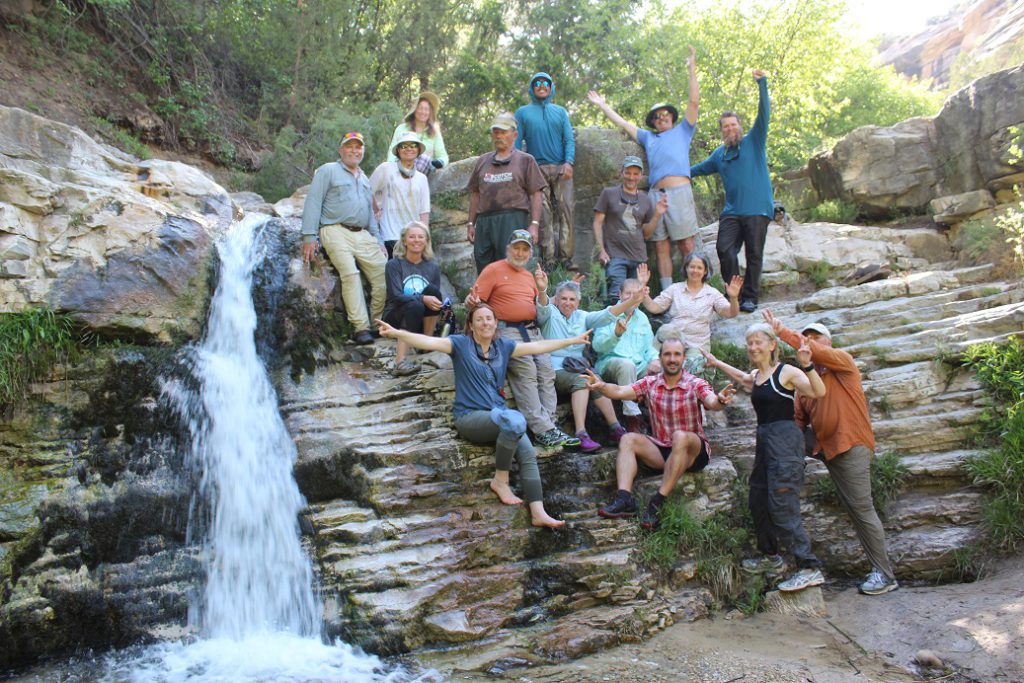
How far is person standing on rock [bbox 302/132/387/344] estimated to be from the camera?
7469 mm

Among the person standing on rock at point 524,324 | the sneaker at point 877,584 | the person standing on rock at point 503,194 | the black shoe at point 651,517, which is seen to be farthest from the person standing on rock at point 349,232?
the sneaker at point 877,584

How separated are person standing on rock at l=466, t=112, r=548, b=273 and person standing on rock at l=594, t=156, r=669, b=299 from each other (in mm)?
1000

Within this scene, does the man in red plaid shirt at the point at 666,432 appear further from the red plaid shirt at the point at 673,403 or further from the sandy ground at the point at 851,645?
the sandy ground at the point at 851,645

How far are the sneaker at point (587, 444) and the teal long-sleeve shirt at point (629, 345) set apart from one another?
72cm

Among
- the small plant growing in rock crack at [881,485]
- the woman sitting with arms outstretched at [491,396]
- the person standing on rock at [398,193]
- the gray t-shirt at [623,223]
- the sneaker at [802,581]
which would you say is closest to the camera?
the sneaker at [802,581]

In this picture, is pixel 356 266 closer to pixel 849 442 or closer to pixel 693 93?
pixel 693 93

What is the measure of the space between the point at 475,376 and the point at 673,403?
1.69 m

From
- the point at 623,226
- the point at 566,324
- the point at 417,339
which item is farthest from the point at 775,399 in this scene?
the point at 623,226

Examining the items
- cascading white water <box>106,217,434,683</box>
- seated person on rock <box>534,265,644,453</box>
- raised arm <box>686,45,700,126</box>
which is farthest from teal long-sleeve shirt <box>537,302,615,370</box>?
raised arm <box>686,45,700,126</box>

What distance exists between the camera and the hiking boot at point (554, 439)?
20.6ft

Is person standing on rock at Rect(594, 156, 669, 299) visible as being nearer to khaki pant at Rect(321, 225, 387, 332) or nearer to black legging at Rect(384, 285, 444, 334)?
black legging at Rect(384, 285, 444, 334)

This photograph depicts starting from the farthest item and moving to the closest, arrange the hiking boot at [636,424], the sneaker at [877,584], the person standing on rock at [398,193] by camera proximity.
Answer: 1. the person standing on rock at [398,193]
2. the hiking boot at [636,424]
3. the sneaker at [877,584]

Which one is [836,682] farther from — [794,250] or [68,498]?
[794,250]

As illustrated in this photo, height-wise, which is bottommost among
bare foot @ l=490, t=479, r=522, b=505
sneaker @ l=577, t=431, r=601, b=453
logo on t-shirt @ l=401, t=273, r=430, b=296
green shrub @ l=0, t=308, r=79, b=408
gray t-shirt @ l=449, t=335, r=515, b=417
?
bare foot @ l=490, t=479, r=522, b=505
